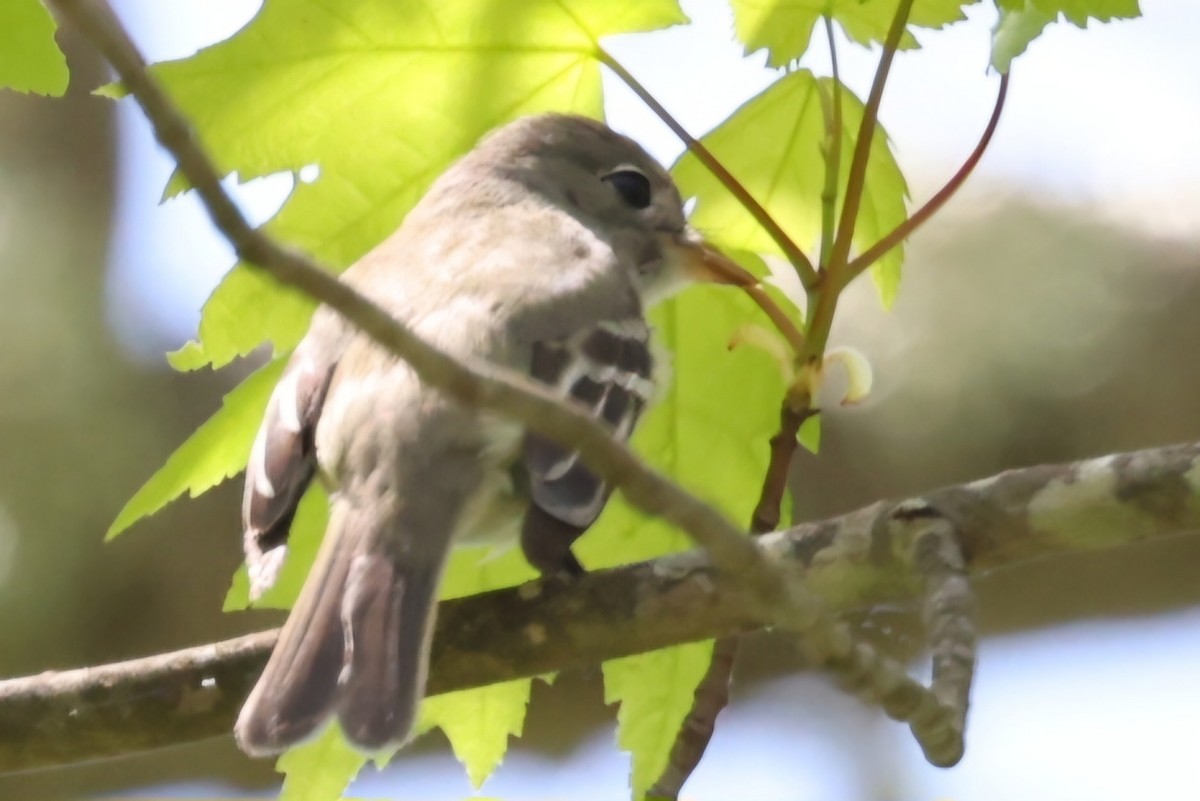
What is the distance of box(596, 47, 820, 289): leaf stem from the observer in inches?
47.5

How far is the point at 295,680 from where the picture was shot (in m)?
1.21

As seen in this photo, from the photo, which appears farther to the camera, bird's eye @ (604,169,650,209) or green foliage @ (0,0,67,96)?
bird's eye @ (604,169,650,209)

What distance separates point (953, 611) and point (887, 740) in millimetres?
1963

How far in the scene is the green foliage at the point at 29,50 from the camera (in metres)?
1.17

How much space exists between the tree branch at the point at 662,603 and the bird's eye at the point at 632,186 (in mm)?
768

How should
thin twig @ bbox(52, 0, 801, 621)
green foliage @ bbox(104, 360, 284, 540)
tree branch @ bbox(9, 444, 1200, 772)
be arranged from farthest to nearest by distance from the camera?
green foliage @ bbox(104, 360, 284, 540) < tree branch @ bbox(9, 444, 1200, 772) < thin twig @ bbox(52, 0, 801, 621)

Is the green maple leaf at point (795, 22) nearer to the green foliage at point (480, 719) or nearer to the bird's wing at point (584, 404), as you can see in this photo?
the bird's wing at point (584, 404)

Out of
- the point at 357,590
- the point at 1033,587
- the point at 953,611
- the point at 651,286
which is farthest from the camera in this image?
the point at 1033,587

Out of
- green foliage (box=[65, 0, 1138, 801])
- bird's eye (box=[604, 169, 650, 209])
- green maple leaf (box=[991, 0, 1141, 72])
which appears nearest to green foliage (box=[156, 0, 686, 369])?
green foliage (box=[65, 0, 1138, 801])

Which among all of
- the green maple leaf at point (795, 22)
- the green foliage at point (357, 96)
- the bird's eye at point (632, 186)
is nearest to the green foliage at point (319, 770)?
the green foliage at point (357, 96)

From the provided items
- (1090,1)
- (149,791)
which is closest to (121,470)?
(149,791)

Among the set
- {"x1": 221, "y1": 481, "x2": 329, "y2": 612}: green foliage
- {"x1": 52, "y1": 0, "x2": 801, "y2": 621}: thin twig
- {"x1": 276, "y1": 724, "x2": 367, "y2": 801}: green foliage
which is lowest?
{"x1": 276, "y1": 724, "x2": 367, "y2": 801}: green foliage

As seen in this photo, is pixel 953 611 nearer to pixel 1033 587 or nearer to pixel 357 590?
pixel 357 590

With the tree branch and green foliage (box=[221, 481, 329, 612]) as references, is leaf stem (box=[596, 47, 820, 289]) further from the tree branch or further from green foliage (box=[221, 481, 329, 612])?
green foliage (box=[221, 481, 329, 612])
